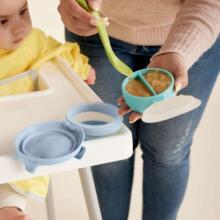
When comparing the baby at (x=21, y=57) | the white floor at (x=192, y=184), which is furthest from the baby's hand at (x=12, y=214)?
the white floor at (x=192, y=184)

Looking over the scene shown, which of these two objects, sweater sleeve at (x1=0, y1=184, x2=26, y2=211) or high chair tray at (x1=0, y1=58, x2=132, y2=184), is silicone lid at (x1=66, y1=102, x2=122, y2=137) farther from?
sweater sleeve at (x1=0, y1=184, x2=26, y2=211)

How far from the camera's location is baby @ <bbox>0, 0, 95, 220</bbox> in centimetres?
68

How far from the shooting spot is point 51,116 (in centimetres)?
62

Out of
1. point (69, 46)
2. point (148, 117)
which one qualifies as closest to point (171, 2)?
point (69, 46)

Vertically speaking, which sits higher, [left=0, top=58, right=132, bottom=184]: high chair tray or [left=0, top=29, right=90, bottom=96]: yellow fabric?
[left=0, top=58, right=132, bottom=184]: high chair tray

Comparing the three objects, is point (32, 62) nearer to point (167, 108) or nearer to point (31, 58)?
point (31, 58)

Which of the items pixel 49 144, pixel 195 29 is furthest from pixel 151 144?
pixel 49 144

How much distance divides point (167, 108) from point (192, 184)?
890mm

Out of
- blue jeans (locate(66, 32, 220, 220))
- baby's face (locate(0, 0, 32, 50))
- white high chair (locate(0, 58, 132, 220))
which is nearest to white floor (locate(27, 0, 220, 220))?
blue jeans (locate(66, 32, 220, 220))

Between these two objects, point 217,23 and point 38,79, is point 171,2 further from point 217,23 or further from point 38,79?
point 38,79

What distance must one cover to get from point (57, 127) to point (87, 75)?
25 cm

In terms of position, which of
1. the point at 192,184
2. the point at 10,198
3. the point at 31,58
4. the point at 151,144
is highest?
the point at 31,58

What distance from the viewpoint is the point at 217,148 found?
1.55 m

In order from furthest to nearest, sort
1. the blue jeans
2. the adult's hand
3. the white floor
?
the white floor → the blue jeans → the adult's hand
